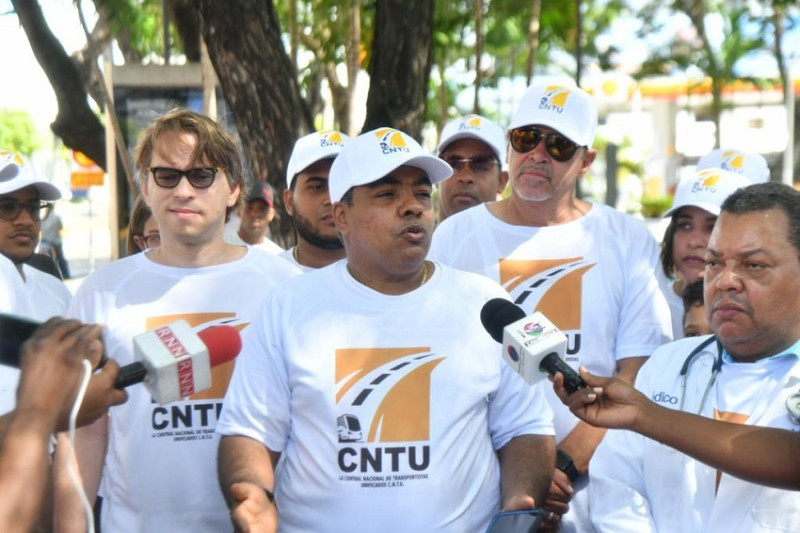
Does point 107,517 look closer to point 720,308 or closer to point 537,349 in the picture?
point 537,349

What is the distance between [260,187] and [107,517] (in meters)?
3.81

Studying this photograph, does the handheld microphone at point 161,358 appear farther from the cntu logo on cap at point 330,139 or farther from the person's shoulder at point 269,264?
the cntu logo on cap at point 330,139

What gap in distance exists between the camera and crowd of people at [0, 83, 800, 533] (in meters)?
3.35

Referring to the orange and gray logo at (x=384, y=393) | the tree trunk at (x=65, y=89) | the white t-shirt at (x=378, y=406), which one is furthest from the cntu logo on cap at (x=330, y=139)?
the tree trunk at (x=65, y=89)

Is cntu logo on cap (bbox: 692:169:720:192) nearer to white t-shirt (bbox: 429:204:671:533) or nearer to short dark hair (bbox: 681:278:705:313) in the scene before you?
short dark hair (bbox: 681:278:705:313)

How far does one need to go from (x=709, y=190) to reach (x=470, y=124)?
1.63m

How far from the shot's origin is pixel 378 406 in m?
3.86

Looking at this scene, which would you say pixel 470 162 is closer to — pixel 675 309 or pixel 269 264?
pixel 675 309

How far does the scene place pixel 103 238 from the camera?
4928 cm

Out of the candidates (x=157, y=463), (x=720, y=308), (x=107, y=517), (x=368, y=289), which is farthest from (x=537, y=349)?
(x=107, y=517)

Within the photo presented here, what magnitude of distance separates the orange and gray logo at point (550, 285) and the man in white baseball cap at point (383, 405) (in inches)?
33.2

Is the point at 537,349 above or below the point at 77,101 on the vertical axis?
below

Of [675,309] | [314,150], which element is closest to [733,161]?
[675,309]

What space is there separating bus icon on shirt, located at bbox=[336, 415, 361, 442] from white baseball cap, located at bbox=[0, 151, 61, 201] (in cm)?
301
